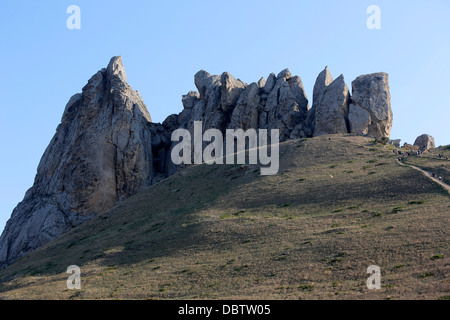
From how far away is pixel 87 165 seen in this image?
10106 centimetres

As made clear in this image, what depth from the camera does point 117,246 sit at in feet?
217

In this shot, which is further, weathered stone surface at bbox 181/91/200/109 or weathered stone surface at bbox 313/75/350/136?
weathered stone surface at bbox 181/91/200/109

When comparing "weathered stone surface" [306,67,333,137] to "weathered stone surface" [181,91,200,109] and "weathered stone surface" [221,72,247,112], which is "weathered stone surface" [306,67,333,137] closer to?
"weathered stone surface" [221,72,247,112]

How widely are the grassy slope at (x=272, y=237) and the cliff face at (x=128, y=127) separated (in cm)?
1012

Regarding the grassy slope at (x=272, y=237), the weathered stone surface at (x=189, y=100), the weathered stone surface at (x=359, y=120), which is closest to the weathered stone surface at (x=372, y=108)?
the weathered stone surface at (x=359, y=120)

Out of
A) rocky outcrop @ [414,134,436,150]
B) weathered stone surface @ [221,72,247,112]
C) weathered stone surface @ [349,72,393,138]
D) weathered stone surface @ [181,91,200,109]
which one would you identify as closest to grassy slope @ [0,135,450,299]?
weathered stone surface @ [349,72,393,138]

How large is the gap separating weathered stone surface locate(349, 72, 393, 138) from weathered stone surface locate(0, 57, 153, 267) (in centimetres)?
3960

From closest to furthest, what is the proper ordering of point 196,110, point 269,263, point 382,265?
point 382,265
point 269,263
point 196,110

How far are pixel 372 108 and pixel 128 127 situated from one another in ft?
147

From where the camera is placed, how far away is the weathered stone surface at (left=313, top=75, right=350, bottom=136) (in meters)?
97.2

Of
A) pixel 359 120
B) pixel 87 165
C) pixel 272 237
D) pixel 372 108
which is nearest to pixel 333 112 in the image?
pixel 359 120
